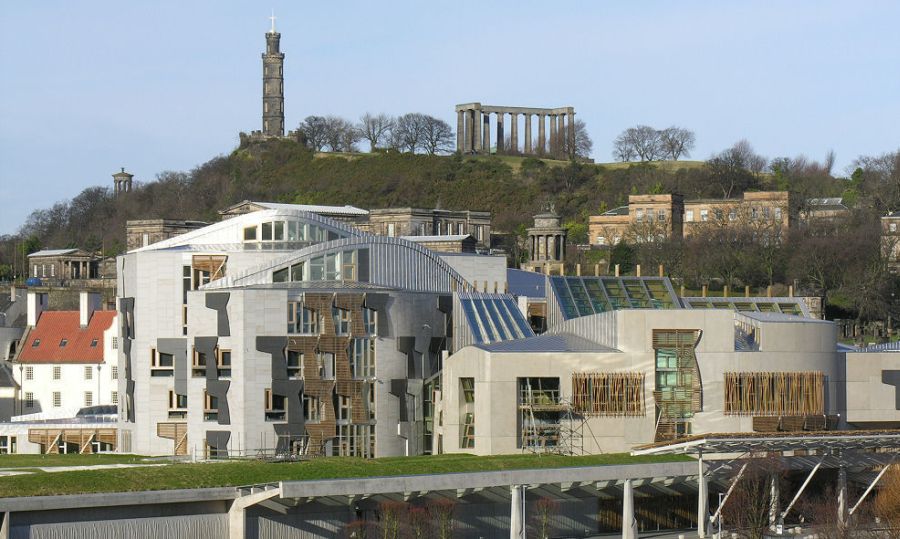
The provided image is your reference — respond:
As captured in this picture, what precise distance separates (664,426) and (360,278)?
1759 cm

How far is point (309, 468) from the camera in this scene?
227ft

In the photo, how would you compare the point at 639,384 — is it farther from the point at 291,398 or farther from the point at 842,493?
the point at 291,398

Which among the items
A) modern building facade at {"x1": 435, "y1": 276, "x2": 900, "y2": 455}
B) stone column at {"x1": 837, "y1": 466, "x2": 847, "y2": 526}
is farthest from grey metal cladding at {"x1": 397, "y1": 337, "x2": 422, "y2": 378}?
stone column at {"x1": 837, "y1": 466, "x2": 847, "y2": 526}

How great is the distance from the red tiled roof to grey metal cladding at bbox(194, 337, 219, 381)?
43.8 m

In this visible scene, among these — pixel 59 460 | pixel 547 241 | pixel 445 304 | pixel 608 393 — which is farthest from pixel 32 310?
pixel 608 393

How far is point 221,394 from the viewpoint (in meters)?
89.1

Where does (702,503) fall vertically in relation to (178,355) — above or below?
below

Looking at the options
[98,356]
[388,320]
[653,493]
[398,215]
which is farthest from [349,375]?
[398,215]

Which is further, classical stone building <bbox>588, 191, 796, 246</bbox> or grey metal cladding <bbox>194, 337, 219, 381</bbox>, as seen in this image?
classical stone building <bbox>588, 191, 796, 246</bbox>

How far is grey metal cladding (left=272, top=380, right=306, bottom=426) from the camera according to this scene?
286ft

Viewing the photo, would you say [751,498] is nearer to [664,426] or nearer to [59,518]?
[664,426]

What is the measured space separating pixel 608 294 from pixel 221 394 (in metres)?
22.7

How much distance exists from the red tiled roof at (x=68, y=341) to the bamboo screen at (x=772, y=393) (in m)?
60.7

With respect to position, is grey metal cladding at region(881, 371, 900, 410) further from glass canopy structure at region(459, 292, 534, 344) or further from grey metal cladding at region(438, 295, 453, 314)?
grey metal cladding at region(438, 295, 453, 314)
